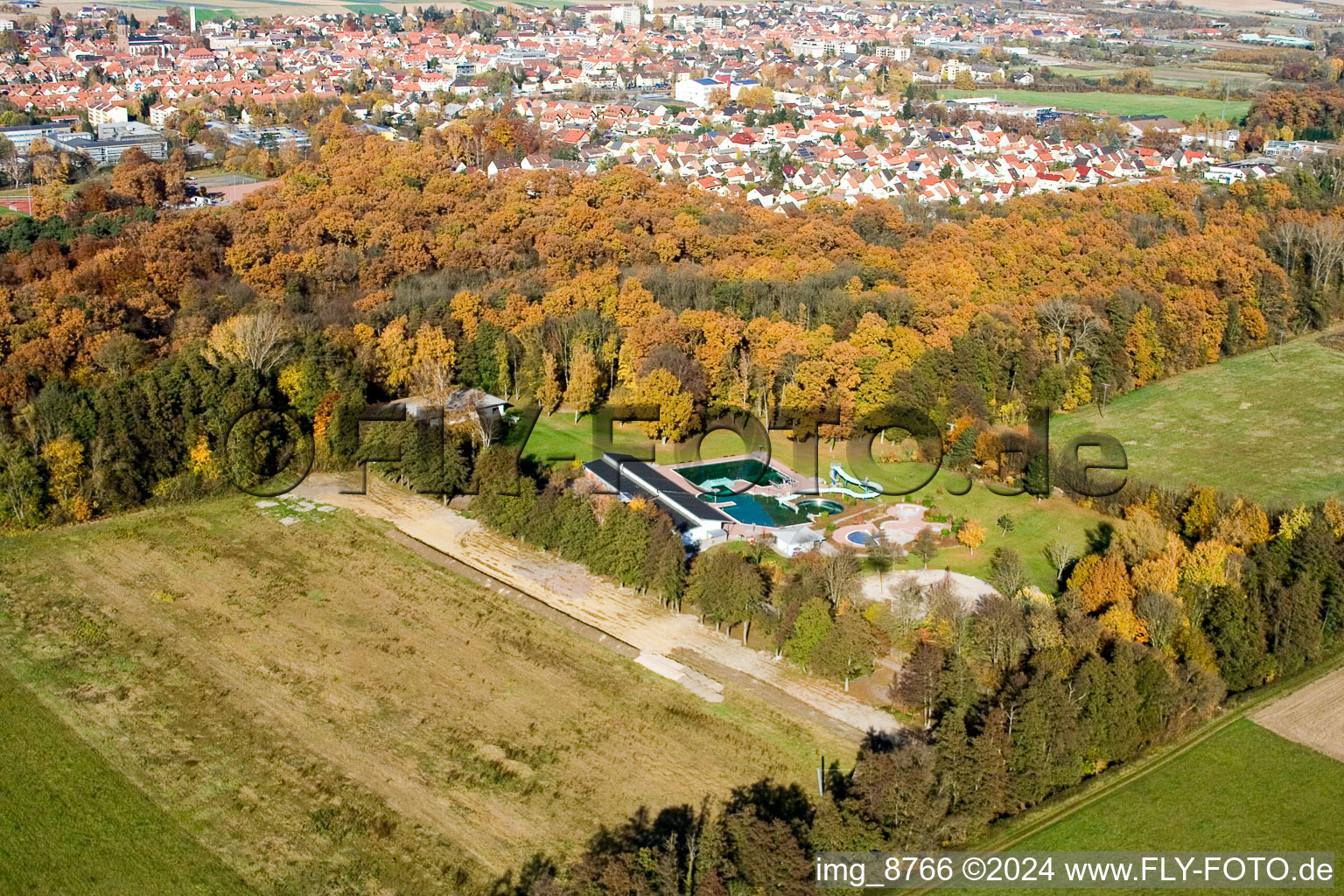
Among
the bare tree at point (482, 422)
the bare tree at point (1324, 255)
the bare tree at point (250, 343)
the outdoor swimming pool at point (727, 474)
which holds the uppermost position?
the bare tree at point (1324, 255)

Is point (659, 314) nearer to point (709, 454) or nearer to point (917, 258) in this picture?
point (709, 454)

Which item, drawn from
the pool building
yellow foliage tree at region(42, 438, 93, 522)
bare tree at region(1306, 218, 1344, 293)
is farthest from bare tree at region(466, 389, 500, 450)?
bare tree at region(1306, 218, 1344, 293)

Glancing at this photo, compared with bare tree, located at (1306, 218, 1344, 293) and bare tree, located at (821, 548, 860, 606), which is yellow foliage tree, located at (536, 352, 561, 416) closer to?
bare tree, located at (821, 548, 860, 606)

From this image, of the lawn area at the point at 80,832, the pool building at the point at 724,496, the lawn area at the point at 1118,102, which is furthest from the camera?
the lawn area at the point at 1118,102

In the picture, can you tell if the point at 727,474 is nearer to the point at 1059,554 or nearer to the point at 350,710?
the point at 1059,554

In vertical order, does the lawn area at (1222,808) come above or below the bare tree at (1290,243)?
below

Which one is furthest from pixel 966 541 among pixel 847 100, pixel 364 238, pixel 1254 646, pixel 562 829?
pixel 847 100

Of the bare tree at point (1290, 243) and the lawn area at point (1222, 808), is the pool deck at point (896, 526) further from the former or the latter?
the bare tree at point (1290, 243)

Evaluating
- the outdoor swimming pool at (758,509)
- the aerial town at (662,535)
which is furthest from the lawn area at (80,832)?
the outdoor swimming pool at (758,509)
